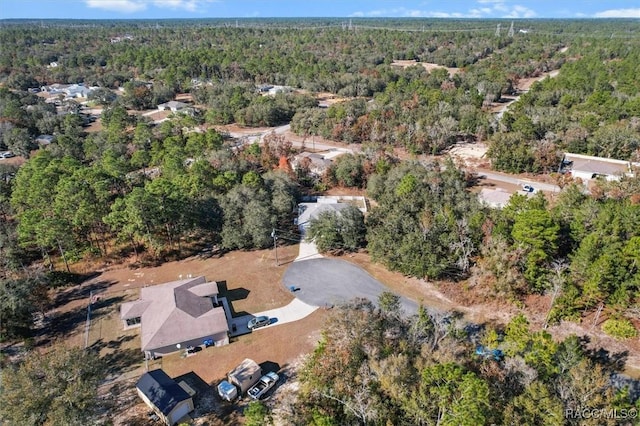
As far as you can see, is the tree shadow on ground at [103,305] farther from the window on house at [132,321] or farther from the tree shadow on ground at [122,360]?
the tree shadow on ground at [122,360]

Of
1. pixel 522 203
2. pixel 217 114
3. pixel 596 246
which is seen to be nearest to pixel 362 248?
pixel 522 203

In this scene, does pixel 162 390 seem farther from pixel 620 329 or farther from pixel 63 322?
pixel 620 329

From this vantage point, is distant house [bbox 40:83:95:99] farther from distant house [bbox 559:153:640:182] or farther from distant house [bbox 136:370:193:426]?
distant house [bbox 559:153:640:182]

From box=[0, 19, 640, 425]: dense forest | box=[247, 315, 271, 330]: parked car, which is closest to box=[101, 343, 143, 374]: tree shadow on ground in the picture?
box=[0, 19, 640, 425]: dense forest

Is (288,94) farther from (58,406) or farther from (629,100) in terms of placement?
(58,406)

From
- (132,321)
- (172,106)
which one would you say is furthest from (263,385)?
(172,106)

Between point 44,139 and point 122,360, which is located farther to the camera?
point 44,139
